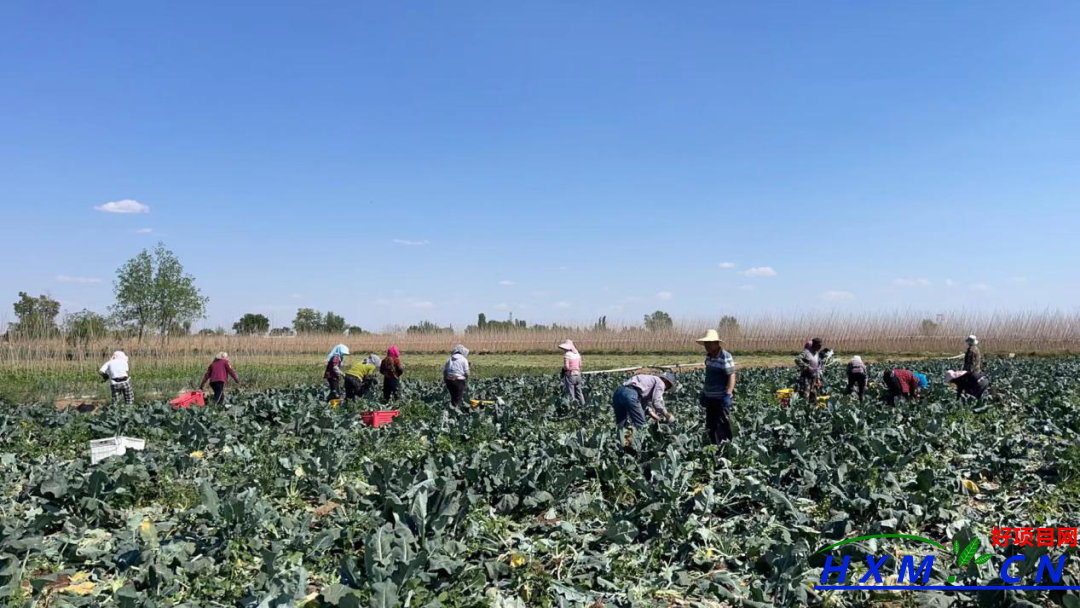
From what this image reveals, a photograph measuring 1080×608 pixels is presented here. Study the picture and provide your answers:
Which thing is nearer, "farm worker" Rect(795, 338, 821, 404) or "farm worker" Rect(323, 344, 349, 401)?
"farm worker" Rect(795, 338, 821, 404)

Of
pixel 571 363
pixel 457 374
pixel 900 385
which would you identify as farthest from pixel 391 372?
pixel 900 385

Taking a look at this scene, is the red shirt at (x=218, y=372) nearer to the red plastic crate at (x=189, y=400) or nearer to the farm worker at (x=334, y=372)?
the red plastic crate at (x=189, y=400)

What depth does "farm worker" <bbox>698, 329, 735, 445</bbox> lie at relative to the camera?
802 centimetres

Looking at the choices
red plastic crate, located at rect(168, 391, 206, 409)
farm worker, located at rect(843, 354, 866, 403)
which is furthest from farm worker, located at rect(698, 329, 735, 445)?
red plastic crate, located at rect(168, 391, 206, 409)

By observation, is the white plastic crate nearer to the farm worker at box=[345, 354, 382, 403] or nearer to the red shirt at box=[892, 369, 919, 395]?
the farm worker at box=[345, 354, 382, 403]

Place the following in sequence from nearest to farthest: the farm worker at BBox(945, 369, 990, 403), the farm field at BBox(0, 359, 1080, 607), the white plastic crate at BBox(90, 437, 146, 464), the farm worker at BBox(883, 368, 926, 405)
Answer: the farm field at BBox(0, 359, 1080, 607) < the white plastic crate at BBox(90, 437, 146, 464) < the farm worker at BBox(883, 368, 926, 405) < the farm worker at BBox(945, 369, 990, 403)

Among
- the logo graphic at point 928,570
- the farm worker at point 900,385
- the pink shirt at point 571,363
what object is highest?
the pink shirt at point 571,363

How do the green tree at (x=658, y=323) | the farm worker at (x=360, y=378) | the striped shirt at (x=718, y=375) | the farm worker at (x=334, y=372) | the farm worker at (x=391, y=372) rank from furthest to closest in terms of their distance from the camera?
the green tree at (x=658, y=323)
the farm worker at (x=334, y=372)
the farm worker at (x=360, y=378)
the farm worker at (x=391, y=372)
the striped shirt at (x=718, y=375)

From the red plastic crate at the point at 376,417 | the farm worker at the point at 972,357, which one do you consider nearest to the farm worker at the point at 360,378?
the red plastic crate at the point at 376,417

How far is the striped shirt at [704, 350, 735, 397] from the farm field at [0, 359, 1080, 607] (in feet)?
2.07

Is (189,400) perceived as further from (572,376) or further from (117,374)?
(572,376)

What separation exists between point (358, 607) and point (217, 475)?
13.4 feet

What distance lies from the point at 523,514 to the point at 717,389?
135 inches

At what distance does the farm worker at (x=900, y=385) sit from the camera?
476 inches
